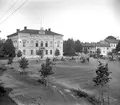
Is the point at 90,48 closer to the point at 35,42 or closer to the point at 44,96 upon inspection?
the point at 35,42

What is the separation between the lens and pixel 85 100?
12.8 metres

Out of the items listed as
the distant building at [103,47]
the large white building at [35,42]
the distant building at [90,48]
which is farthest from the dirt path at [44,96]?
the distant building at [90,48]

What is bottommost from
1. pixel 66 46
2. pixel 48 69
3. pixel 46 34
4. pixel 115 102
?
pixel 115 102

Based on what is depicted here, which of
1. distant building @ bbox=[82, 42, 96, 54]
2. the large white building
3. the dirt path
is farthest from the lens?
distant building @ bbox=[82, 42, 96, 54]

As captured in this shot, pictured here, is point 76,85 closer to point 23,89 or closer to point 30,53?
point 23,89

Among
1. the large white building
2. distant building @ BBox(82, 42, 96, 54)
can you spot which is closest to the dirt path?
the large white building

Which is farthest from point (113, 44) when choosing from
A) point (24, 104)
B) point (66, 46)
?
point (24, 104)

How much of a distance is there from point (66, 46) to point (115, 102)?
56278mm

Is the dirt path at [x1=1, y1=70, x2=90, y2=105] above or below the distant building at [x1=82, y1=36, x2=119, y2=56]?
below

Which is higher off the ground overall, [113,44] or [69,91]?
[113,44]

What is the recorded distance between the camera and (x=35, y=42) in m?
54.8

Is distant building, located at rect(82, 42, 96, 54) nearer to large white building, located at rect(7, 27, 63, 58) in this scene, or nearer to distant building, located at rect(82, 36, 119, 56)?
distant building, located at rect(82, 36, 119, 56)

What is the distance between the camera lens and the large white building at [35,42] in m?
52.2

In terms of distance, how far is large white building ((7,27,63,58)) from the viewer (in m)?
52.2
